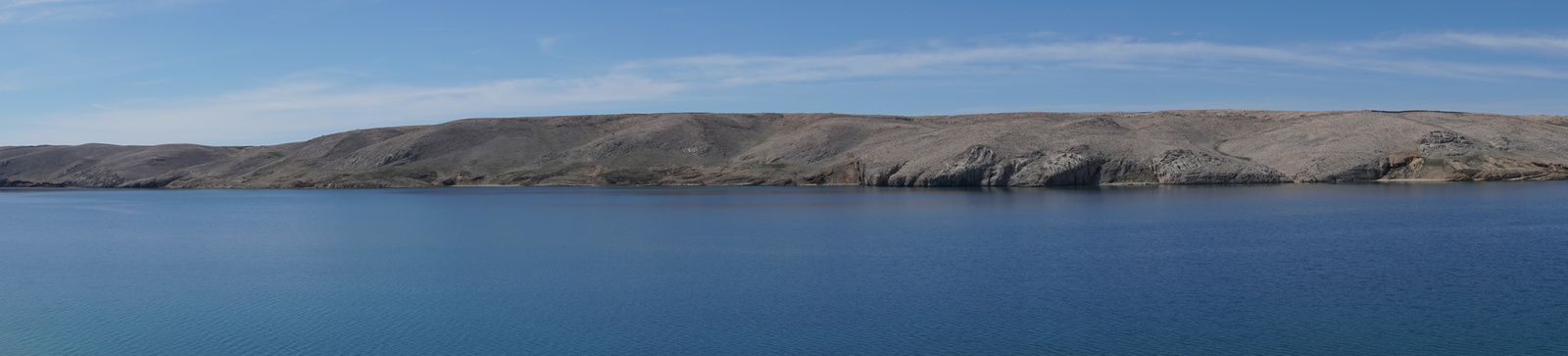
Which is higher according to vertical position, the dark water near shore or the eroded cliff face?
the eroded cliff face

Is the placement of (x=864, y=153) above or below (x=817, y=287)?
above

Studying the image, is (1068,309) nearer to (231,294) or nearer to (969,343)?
(969,343)

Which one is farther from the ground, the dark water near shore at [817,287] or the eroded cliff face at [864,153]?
the eroded cliff face at [864,153]

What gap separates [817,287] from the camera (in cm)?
2661

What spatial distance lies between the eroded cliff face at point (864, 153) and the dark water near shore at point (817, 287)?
62.4 metres

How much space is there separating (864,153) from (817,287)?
368 feet

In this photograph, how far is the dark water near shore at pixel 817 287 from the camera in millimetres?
19859

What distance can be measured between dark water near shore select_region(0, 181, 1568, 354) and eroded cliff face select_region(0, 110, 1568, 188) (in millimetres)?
62366

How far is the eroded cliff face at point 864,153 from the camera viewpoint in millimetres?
109688

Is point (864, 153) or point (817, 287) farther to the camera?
point (864, 153)

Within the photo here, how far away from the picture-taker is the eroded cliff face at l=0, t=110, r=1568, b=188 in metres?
110

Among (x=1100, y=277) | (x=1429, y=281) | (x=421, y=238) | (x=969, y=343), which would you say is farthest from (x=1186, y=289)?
(x=421, y=238)

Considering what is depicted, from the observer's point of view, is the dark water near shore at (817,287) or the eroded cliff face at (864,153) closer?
the dark water near shore at (817,287)

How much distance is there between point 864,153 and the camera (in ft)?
453
